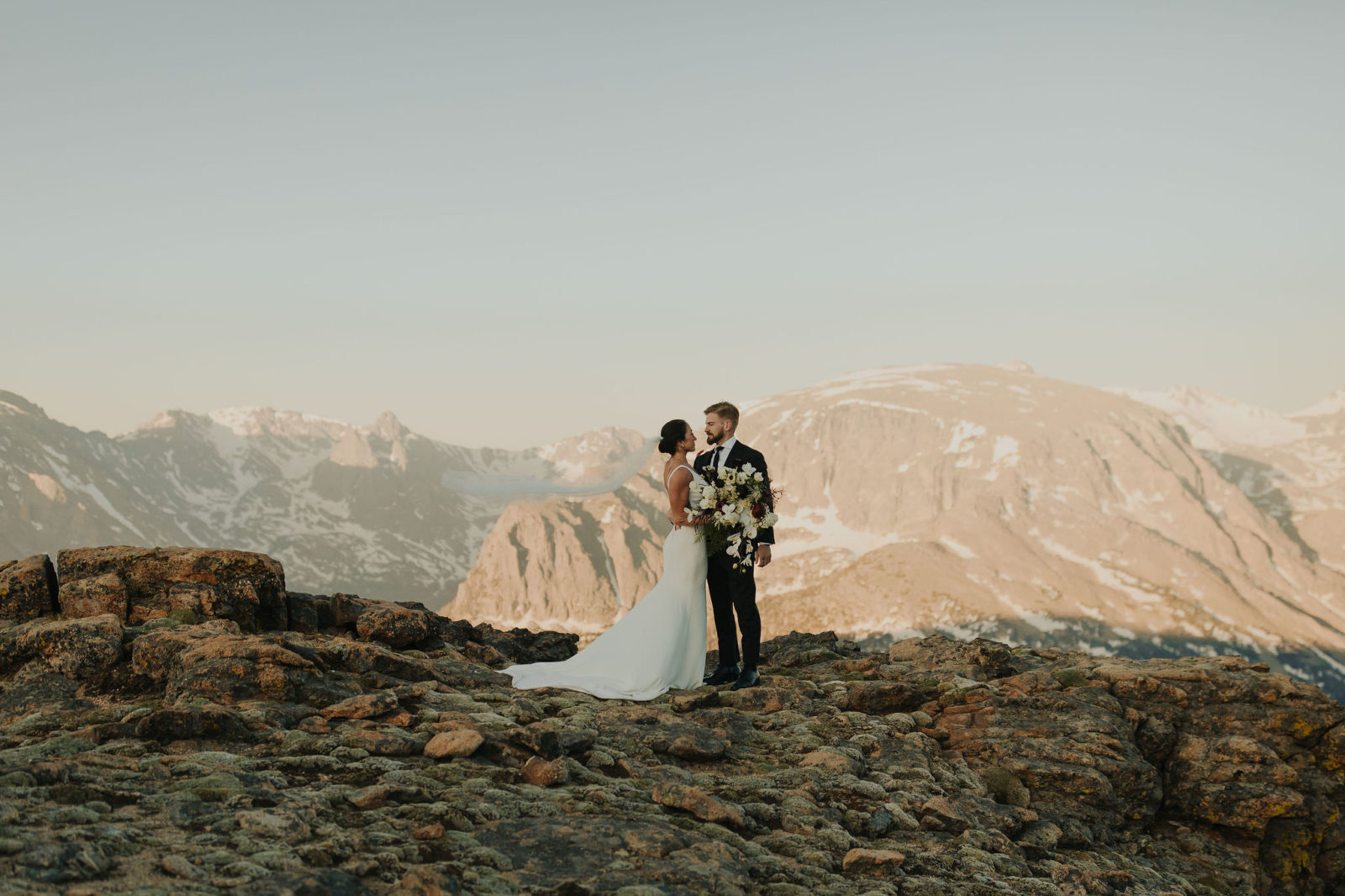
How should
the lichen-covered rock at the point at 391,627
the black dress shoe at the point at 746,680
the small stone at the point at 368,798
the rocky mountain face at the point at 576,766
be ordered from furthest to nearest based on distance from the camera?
the lichen-covered rock at the point at 391,627 → the black dress shoe at the point at 746,680 → the small stone at the point at 368,798 → the rocky mountain face at the point at 576,766

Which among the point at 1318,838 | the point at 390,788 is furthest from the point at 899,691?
the point at 390,788

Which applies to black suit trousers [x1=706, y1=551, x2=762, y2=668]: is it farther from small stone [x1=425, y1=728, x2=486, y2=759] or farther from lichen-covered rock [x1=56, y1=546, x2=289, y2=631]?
lichen-covered rock [x1=56, y1=546, x2=289, y2=631]

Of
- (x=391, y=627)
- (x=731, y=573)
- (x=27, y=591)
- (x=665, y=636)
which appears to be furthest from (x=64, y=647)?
(x=731, y=573)

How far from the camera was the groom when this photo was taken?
1666 centimetres

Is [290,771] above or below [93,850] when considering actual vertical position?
below

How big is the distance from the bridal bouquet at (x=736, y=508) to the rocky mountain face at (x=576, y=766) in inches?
120

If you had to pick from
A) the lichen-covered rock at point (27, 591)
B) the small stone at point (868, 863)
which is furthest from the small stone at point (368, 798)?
the lichen-covered rock at point (27, 591)

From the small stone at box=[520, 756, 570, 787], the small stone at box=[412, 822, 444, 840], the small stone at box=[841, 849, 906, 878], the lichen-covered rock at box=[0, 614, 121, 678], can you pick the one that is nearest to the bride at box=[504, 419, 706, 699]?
the small stone at box=[520, 756, 570, 787]

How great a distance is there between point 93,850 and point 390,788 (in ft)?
10.3

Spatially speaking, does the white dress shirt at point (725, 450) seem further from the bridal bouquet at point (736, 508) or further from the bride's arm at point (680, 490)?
the bride's arm at point (680, 490)

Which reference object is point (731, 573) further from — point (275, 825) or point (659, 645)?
point (275, 825)

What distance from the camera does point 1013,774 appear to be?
1445cm

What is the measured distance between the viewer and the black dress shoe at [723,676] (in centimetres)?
1800

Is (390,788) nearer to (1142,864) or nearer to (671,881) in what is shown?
(671,881)
